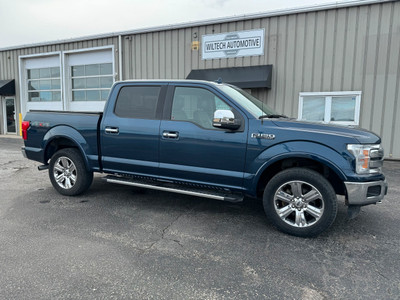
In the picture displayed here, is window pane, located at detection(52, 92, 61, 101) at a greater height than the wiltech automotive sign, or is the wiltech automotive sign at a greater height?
the wiltech automotive sign

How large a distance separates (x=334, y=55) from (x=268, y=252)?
350 inches

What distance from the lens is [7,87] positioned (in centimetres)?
1689

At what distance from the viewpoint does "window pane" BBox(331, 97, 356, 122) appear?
1010 cm

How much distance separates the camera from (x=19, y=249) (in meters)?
3.25

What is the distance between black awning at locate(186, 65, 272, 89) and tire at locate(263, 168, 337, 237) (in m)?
7.38

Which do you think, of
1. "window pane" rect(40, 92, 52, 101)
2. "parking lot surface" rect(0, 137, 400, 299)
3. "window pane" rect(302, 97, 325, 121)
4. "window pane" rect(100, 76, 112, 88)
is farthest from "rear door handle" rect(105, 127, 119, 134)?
"window pane" rect(40, 92, 52, 101)

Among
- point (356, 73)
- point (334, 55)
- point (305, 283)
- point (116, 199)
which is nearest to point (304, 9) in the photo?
point (334, 55)

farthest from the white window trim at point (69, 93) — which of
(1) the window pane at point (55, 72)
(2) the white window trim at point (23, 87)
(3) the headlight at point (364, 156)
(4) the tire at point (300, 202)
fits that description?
(3) the headlight at point (364, 156)

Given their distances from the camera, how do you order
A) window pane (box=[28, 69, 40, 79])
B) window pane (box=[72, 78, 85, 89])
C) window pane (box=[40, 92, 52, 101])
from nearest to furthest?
1. window pane (box=[72, 78, 85, 89])
2. window pane (box=[40, 92, 52, 101])
3. window pane (box=[28, 69, 40, 79])

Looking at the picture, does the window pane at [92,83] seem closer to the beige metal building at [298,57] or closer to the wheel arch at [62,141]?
the beige metal building at [298,57]

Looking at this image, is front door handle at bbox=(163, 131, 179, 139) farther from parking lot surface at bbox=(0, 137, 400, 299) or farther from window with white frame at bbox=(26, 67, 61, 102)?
window with white frame at bbox=(26, 67, 61, 102)

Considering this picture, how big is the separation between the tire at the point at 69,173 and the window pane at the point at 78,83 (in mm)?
11587

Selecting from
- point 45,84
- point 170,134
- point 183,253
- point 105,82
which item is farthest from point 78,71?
point 183,253

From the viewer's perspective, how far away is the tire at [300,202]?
3479 mm
